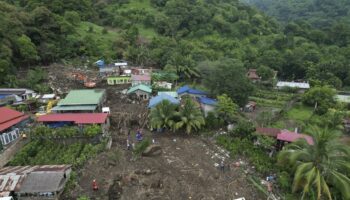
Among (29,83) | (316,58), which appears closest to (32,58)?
(29,83)

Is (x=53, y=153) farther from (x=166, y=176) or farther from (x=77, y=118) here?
(x=166, y=176)

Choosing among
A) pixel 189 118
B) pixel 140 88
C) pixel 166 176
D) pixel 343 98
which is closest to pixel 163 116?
pixel 189 118

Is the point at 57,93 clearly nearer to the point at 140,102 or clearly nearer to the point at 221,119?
the point at 140,102

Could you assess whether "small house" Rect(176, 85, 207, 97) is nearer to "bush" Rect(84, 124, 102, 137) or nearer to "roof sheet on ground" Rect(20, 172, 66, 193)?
"bush" Rect(84, 124, 102, 137)

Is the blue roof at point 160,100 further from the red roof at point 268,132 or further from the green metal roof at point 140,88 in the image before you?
the red roof at point 268,132

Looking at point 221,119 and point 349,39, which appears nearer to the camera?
point 221,119

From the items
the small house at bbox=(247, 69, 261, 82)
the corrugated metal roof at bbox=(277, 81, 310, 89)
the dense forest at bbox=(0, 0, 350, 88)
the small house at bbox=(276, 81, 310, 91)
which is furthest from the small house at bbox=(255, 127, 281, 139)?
the small house at bbox=(247, 69, 261, 82)

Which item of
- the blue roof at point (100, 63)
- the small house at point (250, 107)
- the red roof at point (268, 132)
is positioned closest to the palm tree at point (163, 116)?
the red roof at point (268, 132)
